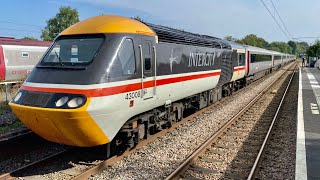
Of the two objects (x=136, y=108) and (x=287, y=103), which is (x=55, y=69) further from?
(x=287, y=103)

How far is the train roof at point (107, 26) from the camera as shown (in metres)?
6.96

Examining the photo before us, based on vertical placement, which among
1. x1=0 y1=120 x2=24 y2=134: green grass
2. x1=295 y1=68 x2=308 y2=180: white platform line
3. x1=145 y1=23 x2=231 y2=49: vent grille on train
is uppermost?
x1=145 y1=23 x2=231 y2=49: vent grille on train

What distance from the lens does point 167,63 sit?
28.9 ft

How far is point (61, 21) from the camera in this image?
83.4 metres

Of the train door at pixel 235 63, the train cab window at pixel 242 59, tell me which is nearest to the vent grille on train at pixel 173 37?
the train door at pixel 235 63

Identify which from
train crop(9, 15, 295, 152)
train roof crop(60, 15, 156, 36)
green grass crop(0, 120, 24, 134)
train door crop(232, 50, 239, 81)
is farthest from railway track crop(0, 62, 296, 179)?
train door crop(232, 50, 239, 81)

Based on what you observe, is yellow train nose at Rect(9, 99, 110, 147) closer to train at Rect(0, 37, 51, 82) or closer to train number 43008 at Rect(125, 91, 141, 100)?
train number 43008 at Rect(125, 91, 141, 100)

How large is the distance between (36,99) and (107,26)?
6.91 feet

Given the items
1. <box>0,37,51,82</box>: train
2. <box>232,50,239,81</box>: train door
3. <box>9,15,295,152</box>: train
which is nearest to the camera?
<box>9,15,295,152</box>: train

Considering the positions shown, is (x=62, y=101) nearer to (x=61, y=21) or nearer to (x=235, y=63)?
(x=235, y=63)

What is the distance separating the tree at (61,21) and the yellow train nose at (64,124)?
78.3 meters

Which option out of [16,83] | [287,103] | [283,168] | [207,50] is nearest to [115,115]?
[283,168]

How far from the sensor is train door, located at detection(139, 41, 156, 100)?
752 cm

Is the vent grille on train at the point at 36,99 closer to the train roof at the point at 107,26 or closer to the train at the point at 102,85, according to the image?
the train at the point at 102,85
